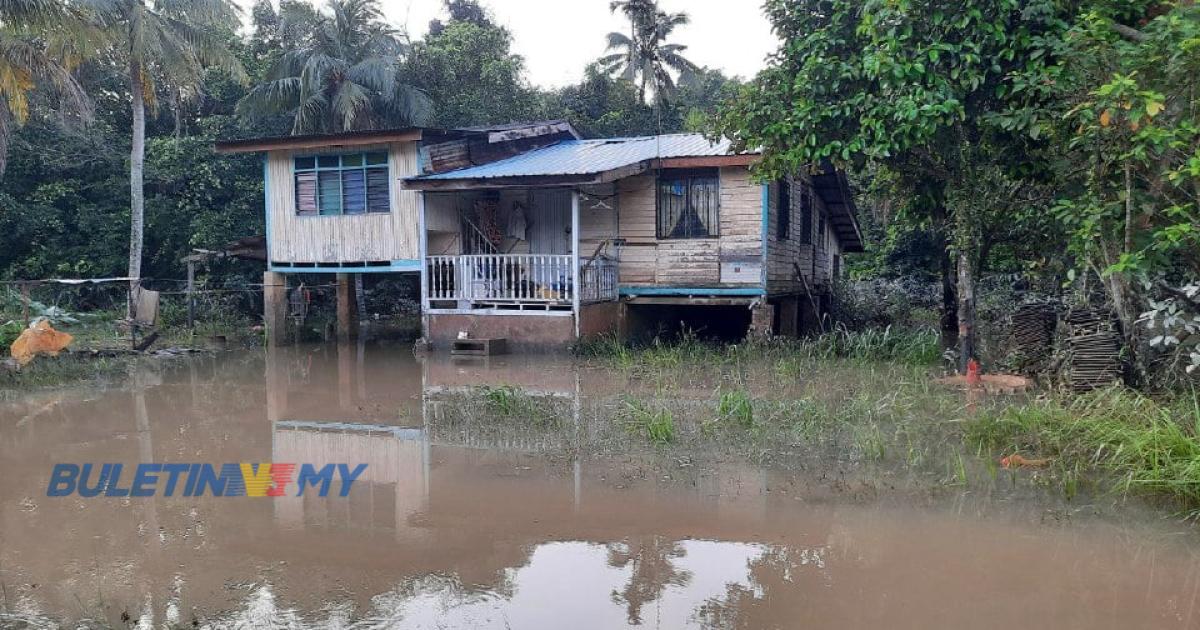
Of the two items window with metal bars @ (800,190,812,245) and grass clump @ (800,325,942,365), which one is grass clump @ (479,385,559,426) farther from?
window with metal bars @ (800,190,812,245)

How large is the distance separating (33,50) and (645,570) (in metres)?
14.1

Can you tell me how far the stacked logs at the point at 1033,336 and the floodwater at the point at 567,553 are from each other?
4554 millimetres

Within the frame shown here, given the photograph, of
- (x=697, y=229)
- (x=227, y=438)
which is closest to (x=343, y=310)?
(x=697, y=229)

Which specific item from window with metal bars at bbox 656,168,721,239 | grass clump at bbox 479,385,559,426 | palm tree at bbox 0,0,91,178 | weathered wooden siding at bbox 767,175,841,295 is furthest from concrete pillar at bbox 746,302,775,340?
palm tree at bbox 0,0,91,178

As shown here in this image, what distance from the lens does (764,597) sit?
424 cm

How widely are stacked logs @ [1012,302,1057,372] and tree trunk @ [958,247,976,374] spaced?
1.52ft

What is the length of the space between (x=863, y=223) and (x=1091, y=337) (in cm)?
1709

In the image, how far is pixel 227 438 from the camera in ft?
26.1

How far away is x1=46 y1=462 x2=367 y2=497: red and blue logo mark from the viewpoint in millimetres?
6090

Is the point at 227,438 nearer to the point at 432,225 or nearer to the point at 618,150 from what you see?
the point at 432,225

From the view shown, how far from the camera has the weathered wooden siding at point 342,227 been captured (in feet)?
47.9

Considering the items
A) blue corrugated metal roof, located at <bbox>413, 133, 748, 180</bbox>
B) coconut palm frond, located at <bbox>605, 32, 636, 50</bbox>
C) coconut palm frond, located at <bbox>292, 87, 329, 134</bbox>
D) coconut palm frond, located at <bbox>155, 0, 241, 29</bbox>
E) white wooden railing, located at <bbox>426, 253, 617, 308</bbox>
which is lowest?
white wooden railing, located at <bbox>426, 253, 617, 308</bbox>

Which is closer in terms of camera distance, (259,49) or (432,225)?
(432,225)

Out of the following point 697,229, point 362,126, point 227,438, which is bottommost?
point 227,438
